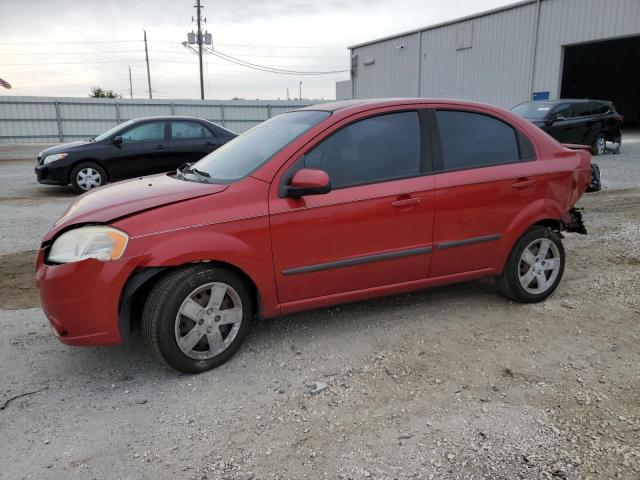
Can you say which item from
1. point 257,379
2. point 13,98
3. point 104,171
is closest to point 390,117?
point 257,379

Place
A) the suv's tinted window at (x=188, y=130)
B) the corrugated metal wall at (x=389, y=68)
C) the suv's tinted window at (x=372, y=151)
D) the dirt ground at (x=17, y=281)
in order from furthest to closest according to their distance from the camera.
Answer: the corrugated metal wall at (x=389, y=68) → the suv's tinted window at (x=188, y=130) → the dirt ground at (x=17, y=281) → the suv's tinted window at (x=372, y=151)

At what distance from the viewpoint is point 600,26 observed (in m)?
19.3

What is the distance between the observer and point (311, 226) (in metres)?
3.27

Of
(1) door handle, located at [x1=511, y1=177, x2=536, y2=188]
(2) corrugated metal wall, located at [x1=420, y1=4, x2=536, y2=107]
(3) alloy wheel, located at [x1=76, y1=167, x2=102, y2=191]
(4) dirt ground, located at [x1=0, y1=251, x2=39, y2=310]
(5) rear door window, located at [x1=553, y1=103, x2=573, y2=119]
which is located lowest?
(4) dirt ground, located at [x1=0, y1=251, x2=39, y2=310]

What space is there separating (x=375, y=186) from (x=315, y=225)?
1.72 feet

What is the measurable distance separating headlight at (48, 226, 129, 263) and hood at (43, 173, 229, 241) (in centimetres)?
7

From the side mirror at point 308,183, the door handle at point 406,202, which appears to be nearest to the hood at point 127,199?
the side mirror at point 308,183

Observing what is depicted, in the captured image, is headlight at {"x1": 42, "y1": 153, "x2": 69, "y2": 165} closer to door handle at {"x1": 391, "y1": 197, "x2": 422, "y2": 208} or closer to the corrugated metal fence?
door handle at {"x1": 391, "y1": 197, "x2": 422, "y2": 208}

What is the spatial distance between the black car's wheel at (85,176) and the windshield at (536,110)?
35.7 feet

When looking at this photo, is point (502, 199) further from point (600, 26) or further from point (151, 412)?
point (600, 26)

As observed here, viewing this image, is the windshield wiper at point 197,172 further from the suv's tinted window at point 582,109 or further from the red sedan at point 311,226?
the suv's tinted window at point 582,109

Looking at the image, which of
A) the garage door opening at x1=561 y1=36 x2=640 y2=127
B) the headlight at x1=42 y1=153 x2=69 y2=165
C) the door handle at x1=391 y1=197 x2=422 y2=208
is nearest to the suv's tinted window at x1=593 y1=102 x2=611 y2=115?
the garage door opening at x1=561 y1=36 x2=640 y2=127

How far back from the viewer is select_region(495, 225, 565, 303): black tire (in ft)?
13.3

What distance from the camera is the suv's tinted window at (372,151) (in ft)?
11.2
